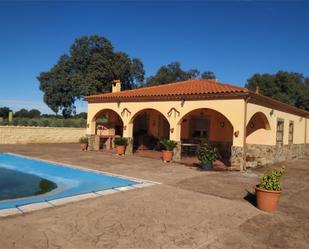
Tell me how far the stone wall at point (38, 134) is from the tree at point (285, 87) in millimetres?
29280

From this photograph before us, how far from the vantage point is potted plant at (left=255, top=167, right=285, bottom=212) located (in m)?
7.16

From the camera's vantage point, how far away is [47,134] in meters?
26.4

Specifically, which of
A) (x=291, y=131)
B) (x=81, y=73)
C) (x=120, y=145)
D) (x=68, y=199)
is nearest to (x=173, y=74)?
(x=81, y=73)

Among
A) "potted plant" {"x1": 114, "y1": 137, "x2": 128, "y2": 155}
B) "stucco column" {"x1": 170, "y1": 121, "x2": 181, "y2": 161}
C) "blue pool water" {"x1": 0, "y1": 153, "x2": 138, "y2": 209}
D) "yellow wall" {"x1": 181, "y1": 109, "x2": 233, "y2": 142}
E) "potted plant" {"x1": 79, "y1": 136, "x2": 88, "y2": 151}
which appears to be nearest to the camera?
"blue pool water" {"x1": 0, "y1": 153, "x2": 138, "y2": 209}

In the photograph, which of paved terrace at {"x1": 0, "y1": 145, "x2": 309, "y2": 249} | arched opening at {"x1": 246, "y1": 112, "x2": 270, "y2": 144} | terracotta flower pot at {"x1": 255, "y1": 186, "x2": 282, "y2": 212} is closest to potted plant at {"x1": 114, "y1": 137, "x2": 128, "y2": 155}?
arched opening at {"x1": 246, "y1": 112, "x2": 270, "y2": 144}

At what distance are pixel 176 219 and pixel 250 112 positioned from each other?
30.5 feet

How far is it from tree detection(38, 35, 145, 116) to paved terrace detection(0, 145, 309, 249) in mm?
33289

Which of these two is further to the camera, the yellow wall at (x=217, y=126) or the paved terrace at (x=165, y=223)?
the yellow wall at (x=217, y=126)

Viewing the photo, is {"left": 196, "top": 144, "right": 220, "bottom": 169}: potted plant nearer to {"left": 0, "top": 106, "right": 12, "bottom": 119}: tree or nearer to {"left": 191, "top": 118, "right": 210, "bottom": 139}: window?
{"left": 191, "top": 118, "right": 210, "bottom": 139}: window

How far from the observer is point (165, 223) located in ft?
19.5

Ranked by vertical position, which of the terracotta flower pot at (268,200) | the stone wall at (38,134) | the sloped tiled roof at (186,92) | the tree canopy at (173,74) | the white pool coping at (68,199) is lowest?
the white pool coping at (68,199)

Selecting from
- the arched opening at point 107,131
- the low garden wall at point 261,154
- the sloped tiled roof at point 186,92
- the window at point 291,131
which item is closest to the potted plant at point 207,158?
the low garden wall at point 261,154

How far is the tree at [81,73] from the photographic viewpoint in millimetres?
40312

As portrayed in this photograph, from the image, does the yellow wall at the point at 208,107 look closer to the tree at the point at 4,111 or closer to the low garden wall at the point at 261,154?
the low garden wall at the point at 261,154
